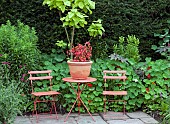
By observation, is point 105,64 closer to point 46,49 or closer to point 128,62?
point 128,62

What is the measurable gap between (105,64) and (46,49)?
1.11 m

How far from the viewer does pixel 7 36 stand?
485 centimetres

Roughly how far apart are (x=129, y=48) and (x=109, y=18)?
0.69 meters

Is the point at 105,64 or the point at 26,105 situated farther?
the point at 105,64

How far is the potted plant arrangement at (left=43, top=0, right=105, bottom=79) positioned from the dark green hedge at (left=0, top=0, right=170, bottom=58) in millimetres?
213

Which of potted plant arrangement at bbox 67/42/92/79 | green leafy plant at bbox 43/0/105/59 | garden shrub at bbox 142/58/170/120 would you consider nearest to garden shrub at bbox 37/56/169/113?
garden shrub at bbox 142/58/170/120

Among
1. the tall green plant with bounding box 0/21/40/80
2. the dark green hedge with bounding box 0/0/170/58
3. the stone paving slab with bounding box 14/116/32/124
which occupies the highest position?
the dark green hedge with bounding box 0/0/170/58

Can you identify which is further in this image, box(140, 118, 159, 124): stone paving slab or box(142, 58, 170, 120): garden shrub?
box(142, 58, 170, 120): garden shrub

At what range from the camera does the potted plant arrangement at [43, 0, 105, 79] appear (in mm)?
4730

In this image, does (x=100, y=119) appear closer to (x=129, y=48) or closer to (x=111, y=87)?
(x=111, y=87)

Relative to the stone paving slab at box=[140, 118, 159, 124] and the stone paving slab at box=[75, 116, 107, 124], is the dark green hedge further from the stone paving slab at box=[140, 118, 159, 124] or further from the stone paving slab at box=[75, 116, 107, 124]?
Answer: the stone paving slab at box=[140, 118, 159, 124]

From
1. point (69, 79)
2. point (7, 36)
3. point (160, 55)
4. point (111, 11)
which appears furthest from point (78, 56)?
point (160, 55)

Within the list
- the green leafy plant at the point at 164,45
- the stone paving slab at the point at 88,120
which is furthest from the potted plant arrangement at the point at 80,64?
the green leafy plant at the point at 164,45

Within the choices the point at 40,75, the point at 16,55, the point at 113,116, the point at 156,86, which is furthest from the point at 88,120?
the point at 16,55
